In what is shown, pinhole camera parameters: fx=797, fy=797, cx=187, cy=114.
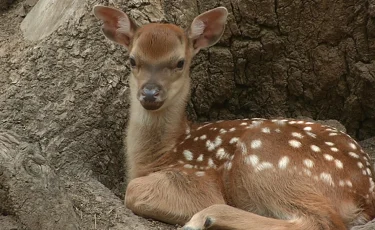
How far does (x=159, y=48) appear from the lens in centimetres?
541

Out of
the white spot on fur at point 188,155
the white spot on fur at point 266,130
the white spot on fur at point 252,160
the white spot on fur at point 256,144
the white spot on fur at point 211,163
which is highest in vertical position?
the white spot on fur at point 266,130

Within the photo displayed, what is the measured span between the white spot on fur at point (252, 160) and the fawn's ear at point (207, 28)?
40.5 inches

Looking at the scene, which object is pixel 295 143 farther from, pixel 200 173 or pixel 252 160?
pixel 200 173

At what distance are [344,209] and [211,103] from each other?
212 centimetres

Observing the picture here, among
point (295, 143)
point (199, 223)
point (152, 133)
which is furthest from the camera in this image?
point (152, 133)

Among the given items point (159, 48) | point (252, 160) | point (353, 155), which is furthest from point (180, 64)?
point (353, 155)

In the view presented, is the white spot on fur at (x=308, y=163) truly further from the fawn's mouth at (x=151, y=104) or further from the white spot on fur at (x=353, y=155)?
the fawn's mouth at (x=151, y=104)

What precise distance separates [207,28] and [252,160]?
1.12m

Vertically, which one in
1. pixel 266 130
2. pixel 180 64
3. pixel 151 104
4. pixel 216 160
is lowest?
pixel 216 160

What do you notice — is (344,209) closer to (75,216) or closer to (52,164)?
(75,216)

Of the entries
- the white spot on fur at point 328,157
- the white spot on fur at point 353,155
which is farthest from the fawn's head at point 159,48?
the white spot on fur at point 353,155

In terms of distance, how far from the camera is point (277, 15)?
6.57m

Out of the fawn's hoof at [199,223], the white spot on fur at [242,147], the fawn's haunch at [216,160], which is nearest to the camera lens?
the fawn's hoof at [199,223]

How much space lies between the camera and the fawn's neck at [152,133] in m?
5.70
